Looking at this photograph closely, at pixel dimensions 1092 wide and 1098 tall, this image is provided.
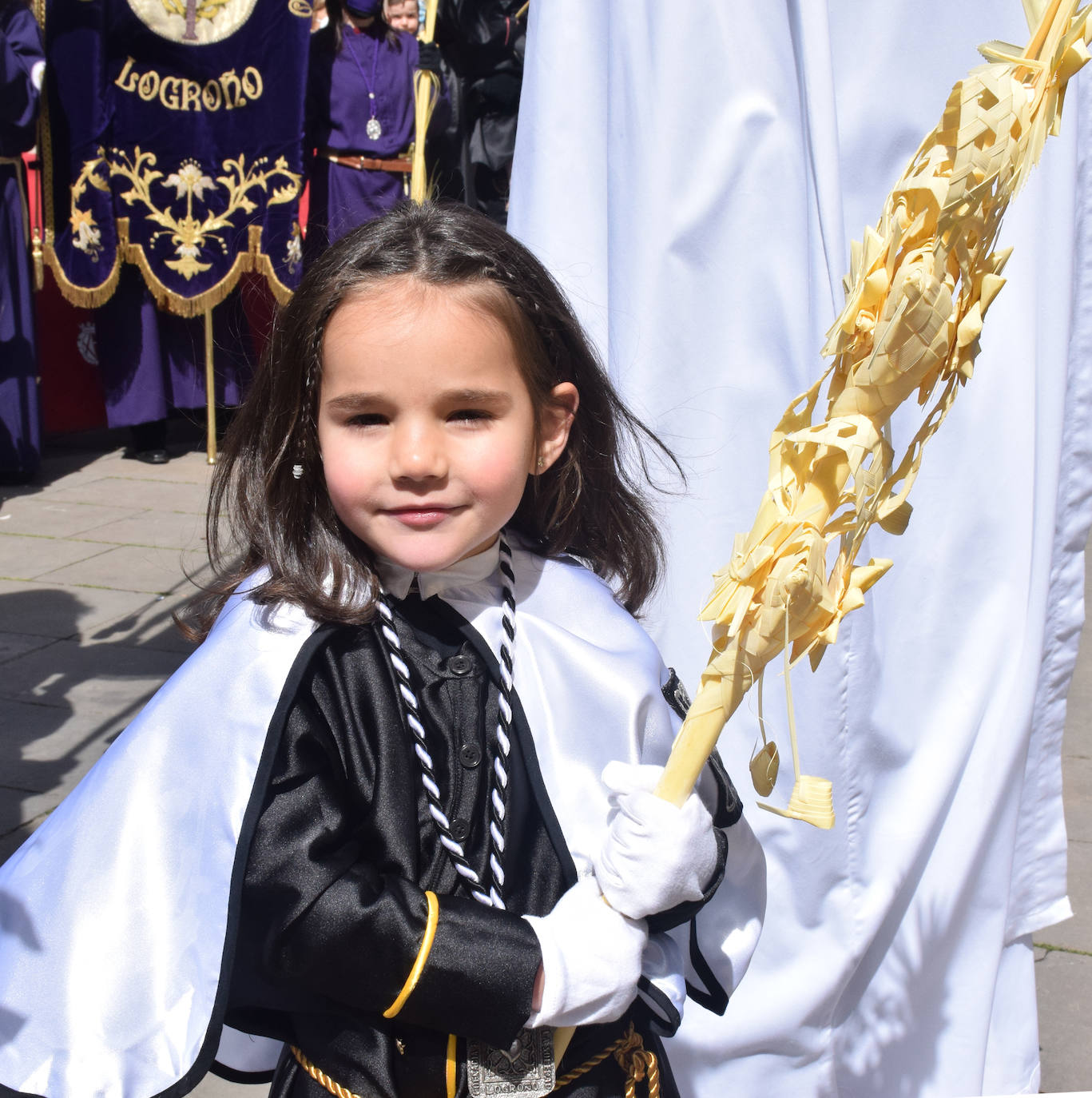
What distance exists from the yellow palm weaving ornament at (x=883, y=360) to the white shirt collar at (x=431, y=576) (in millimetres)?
304

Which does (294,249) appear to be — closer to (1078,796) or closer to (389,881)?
(1078,796)

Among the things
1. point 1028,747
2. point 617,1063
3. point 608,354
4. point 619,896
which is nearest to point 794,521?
point 619,896

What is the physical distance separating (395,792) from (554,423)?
38 centimetres

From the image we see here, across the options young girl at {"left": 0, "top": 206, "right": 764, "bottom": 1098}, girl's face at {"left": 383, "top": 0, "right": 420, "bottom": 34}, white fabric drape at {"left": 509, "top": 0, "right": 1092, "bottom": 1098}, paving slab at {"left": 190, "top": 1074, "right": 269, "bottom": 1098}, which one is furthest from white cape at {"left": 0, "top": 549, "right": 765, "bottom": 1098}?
girl's face at {"left": 383, "top": 0, "right": 420, "bottom": 34}

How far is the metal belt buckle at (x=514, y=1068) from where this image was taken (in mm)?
1075

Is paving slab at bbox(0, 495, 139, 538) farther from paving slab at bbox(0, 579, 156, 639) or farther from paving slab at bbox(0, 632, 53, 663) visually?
paving slab at bbox(0, 632, 53, 663)

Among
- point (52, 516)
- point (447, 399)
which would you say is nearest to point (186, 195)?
point (52, 516)

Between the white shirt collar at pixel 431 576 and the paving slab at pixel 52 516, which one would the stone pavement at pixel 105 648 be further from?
the white shirt collar at pixel 431 576

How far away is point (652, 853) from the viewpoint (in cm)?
99

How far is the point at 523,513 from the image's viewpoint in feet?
4.22

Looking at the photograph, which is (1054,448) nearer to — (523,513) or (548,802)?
(523,513)

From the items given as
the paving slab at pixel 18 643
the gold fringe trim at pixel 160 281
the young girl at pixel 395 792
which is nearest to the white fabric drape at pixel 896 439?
the young girl at pixel 395 792

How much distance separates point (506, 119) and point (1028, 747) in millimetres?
4700

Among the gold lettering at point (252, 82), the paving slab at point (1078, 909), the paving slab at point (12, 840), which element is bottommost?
the paving slab at point (1078, 909)
